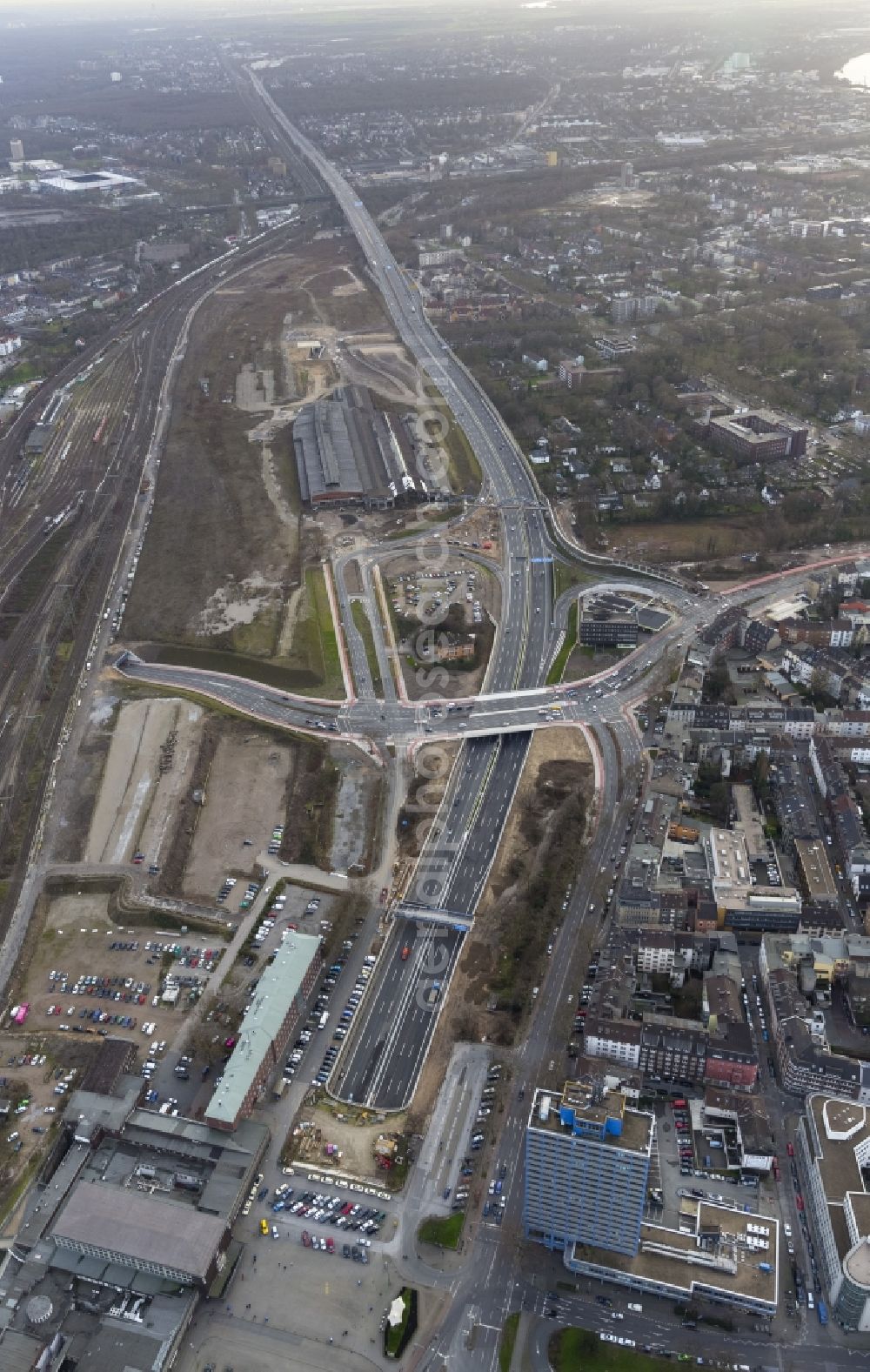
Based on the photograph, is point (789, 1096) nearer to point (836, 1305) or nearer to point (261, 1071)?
point (836, 1305)

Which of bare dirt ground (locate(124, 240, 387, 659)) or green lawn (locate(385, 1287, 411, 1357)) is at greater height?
bare dirt ground (locate(124, 240, 387, 659))

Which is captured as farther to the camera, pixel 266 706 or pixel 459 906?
pixel 266 706

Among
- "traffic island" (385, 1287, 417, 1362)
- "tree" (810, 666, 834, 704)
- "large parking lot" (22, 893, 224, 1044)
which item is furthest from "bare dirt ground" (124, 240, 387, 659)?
"traffic island" (385, 1287, 417, 1362)

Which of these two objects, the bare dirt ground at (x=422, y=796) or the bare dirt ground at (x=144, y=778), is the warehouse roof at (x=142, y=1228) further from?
the bare dirt ground at (x=144, y=778)

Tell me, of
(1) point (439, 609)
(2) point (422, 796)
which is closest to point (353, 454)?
(1) point (439, 609)

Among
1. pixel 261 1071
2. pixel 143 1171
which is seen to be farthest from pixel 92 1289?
pixel 261 1071

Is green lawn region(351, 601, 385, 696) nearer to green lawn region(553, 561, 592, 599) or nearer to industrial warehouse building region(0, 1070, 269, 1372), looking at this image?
green lawn region(553, 561, 592, 599)
